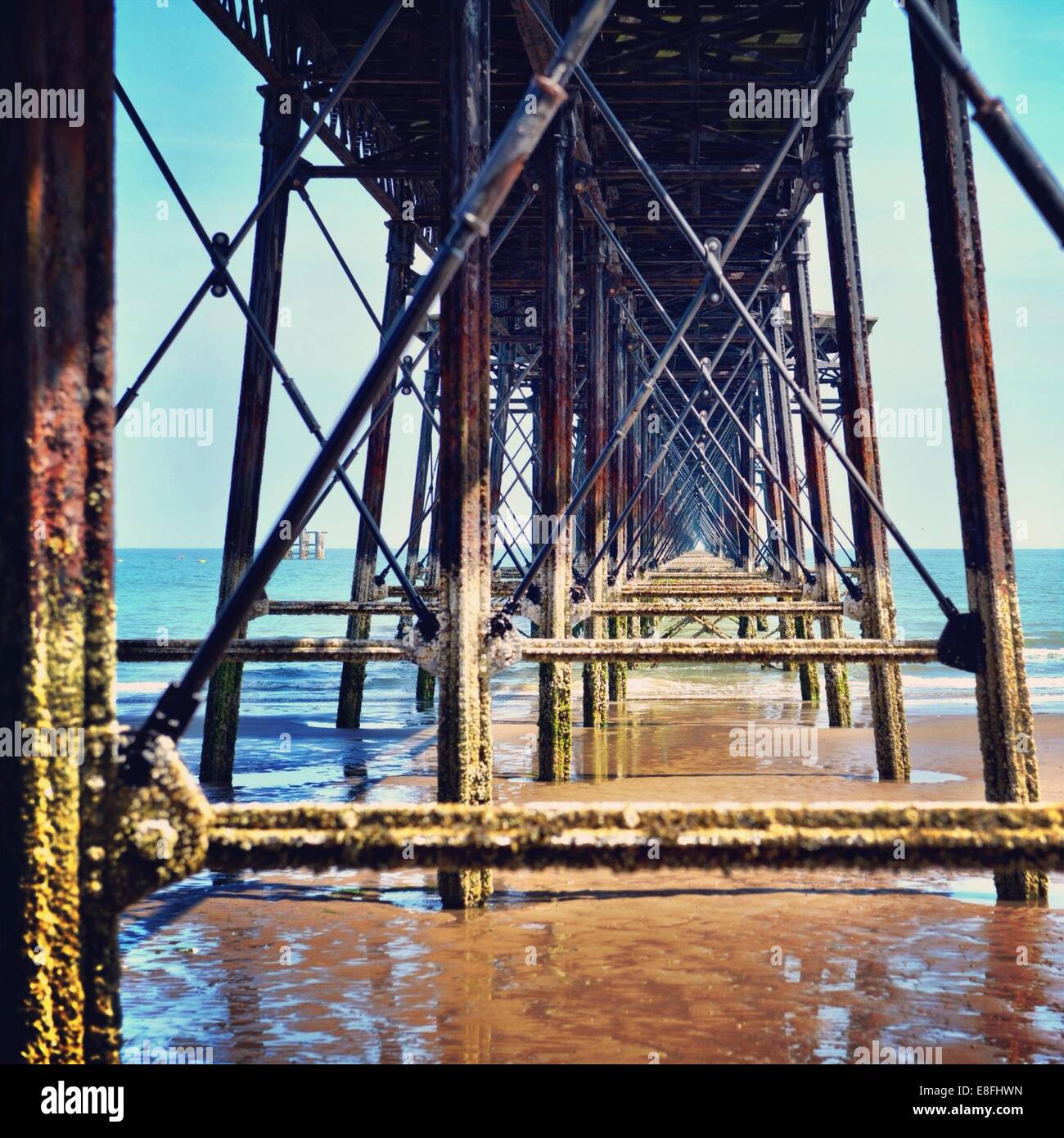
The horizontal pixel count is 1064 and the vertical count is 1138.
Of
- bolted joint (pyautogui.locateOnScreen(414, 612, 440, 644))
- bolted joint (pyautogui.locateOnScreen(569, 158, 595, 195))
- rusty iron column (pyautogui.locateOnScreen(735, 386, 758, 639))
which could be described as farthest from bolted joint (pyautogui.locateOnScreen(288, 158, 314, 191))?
rusty iron column (pyautogui.locateOnScreen(735, 386, 758, 639))

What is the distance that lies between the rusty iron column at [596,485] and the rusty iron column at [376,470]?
2150mm

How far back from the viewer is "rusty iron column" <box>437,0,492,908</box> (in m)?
4.55

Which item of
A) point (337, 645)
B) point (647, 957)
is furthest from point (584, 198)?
point (647, 957)

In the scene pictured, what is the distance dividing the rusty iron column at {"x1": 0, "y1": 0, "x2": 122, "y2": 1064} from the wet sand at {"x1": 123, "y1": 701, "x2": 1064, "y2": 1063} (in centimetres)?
129

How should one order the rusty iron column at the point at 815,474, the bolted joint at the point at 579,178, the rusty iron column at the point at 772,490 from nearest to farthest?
the bolted joint at the point at 579,178, the rusty iron column at the point at 815,474, the rusty iron column at the point at 772,490

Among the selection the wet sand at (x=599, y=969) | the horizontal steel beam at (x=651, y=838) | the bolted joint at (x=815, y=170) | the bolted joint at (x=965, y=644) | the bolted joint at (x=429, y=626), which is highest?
the bolted joint at (x=815, y=170)

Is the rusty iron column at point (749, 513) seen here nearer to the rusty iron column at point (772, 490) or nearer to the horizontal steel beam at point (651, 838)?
the rusty iron column at point (772, 490)

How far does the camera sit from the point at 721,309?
64.8ft

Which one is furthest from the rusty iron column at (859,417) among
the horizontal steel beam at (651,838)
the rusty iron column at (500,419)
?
the rusty iron column at (500,419)

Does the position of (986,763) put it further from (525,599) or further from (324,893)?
(525,599)

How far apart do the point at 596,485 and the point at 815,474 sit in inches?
90.6

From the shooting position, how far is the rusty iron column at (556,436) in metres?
8.09

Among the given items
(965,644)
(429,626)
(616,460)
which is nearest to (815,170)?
(965,644)

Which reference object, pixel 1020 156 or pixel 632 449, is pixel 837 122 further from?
pixel 632 449
